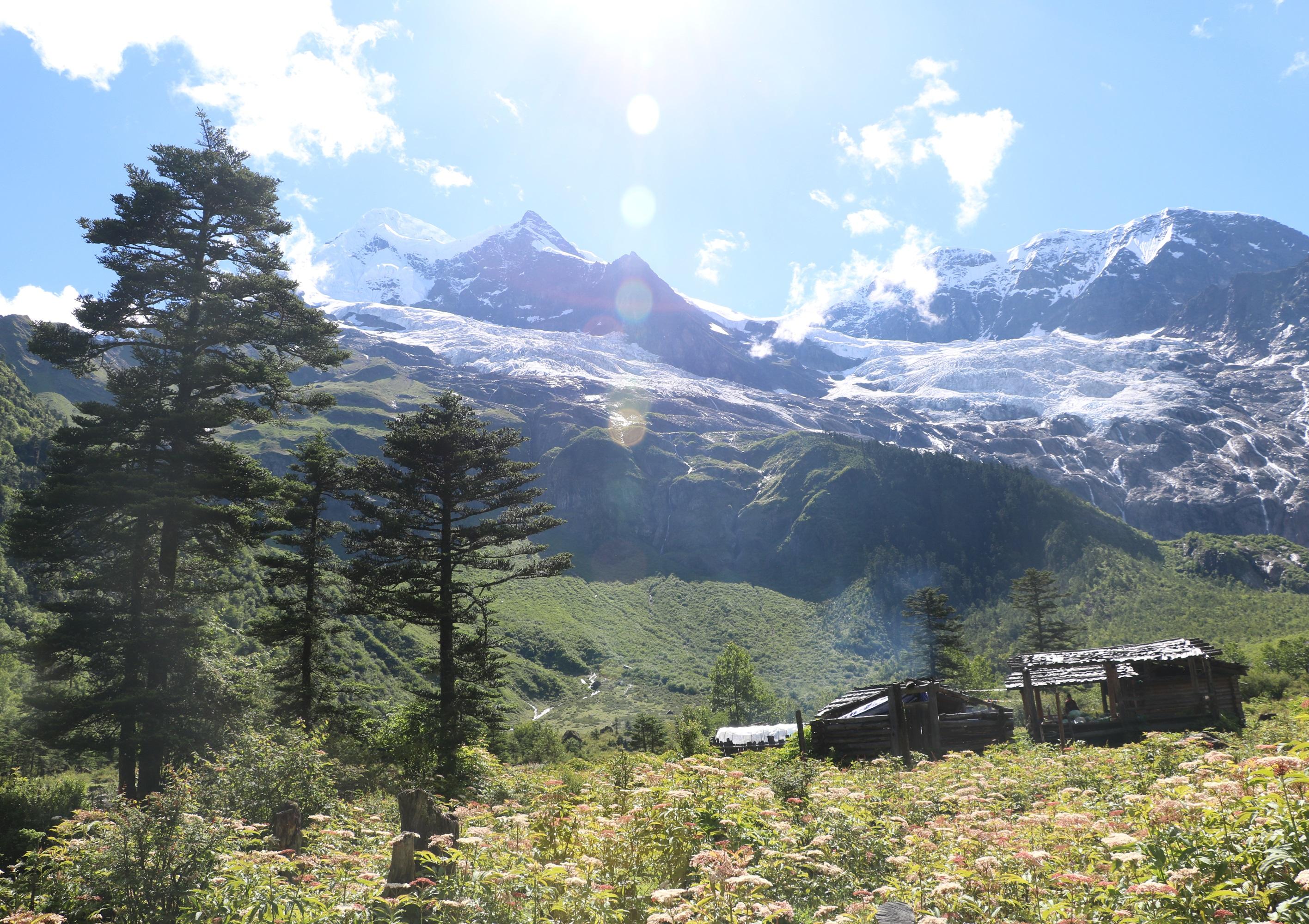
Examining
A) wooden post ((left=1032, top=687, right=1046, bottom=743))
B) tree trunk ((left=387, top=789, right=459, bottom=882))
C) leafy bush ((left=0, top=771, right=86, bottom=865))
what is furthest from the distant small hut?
tree trunk ((left=387, top=789, right=459, bottom=882))

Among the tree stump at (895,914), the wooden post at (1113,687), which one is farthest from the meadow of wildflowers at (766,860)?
the wooden post at (1113,687)

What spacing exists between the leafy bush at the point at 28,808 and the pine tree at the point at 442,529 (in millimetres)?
9832

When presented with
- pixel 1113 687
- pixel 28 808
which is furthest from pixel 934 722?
pixel 28 808

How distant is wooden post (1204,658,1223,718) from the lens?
2642 cm

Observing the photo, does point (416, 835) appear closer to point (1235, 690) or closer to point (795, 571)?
point (1235, 690)

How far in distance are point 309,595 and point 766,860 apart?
75.4ft

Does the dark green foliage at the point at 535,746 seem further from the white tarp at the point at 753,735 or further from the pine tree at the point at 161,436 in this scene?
the pine tree at the point at 161,436

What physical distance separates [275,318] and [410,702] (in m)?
15.0

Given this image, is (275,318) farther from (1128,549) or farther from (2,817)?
(1128,549)

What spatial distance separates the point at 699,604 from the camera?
133625 mm

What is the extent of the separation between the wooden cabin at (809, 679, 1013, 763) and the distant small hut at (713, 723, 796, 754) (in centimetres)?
1343

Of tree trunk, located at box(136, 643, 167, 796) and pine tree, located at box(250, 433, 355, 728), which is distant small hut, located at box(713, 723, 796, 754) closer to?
pine tree, located at box(250, 433, 355, 728)

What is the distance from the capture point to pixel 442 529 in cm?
2475

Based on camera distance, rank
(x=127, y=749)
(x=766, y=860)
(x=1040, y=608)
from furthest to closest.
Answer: (x=1040, y=608), (x=127, y=749), (x=766, y=860)
